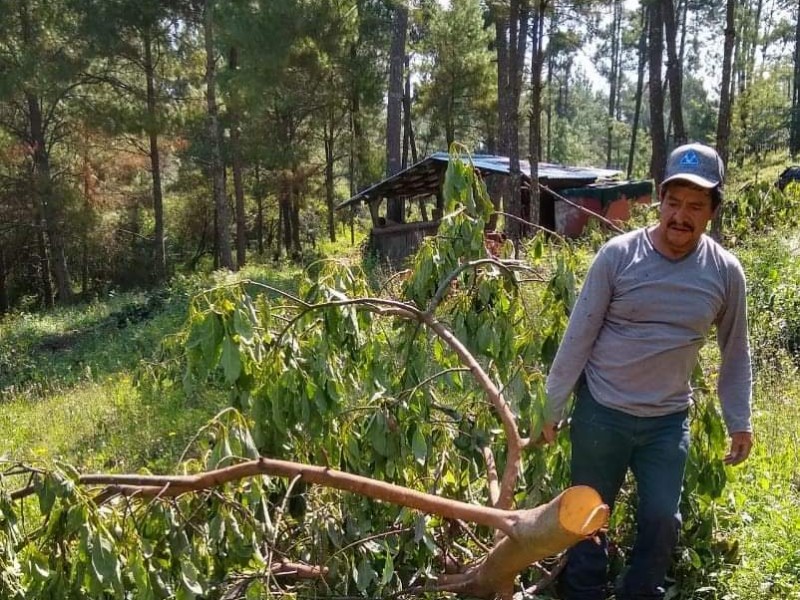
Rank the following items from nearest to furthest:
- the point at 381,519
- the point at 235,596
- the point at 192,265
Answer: the point at 235,596 → the point at 381,519 → the point at 192,265

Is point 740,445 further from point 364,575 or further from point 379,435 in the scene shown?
point 364,575

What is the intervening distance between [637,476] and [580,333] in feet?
1.83

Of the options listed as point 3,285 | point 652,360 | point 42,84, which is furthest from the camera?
point 3,285

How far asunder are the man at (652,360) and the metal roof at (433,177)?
1183cm

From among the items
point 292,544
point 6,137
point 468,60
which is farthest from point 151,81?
point 292,544

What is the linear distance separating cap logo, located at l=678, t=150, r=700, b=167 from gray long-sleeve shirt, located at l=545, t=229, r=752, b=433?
0.85 feet

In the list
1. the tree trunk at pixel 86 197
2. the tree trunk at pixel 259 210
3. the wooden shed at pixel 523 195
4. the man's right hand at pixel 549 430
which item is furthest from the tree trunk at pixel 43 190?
the man's right hand at pixel 549 430

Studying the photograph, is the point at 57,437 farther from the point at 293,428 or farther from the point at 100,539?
the point at 100,539

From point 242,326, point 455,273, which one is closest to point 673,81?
point 455,273

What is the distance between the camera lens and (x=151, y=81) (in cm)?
1845

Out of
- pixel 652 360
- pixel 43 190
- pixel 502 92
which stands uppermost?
pixel 502 92

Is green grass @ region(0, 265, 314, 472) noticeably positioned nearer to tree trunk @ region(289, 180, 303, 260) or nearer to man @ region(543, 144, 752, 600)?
man @ region(543, 144, 752, 600)

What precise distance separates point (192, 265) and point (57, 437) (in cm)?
2400

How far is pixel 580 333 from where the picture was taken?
2.38 meters
